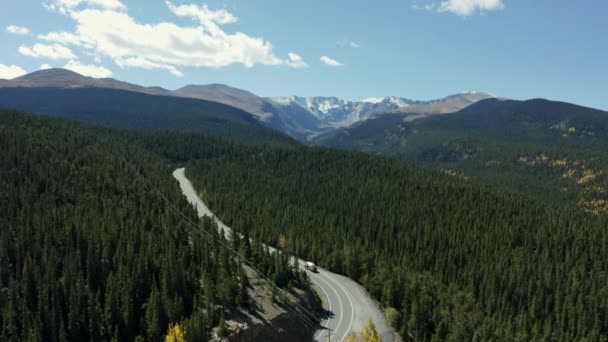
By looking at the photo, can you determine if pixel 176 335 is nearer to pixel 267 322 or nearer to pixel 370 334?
pixel 267 322

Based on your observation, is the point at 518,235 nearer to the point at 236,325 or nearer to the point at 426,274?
the point at 426,274

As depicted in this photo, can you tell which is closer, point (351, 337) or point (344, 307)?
point (351, 337)

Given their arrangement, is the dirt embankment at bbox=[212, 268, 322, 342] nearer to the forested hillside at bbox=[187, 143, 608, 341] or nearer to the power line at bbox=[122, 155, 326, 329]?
the power line at bbox=[122, 155, 326, 329]

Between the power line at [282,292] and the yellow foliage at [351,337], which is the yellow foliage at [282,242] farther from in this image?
the yellow foliage at [351,337]

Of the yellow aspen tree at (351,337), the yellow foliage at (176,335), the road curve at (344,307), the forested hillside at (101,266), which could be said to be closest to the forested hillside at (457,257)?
the road curve at (344,307)

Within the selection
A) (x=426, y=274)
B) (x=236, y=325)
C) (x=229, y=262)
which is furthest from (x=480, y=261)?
(x=236, y=325)

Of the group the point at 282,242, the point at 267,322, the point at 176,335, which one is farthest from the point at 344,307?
the point at 282,242
